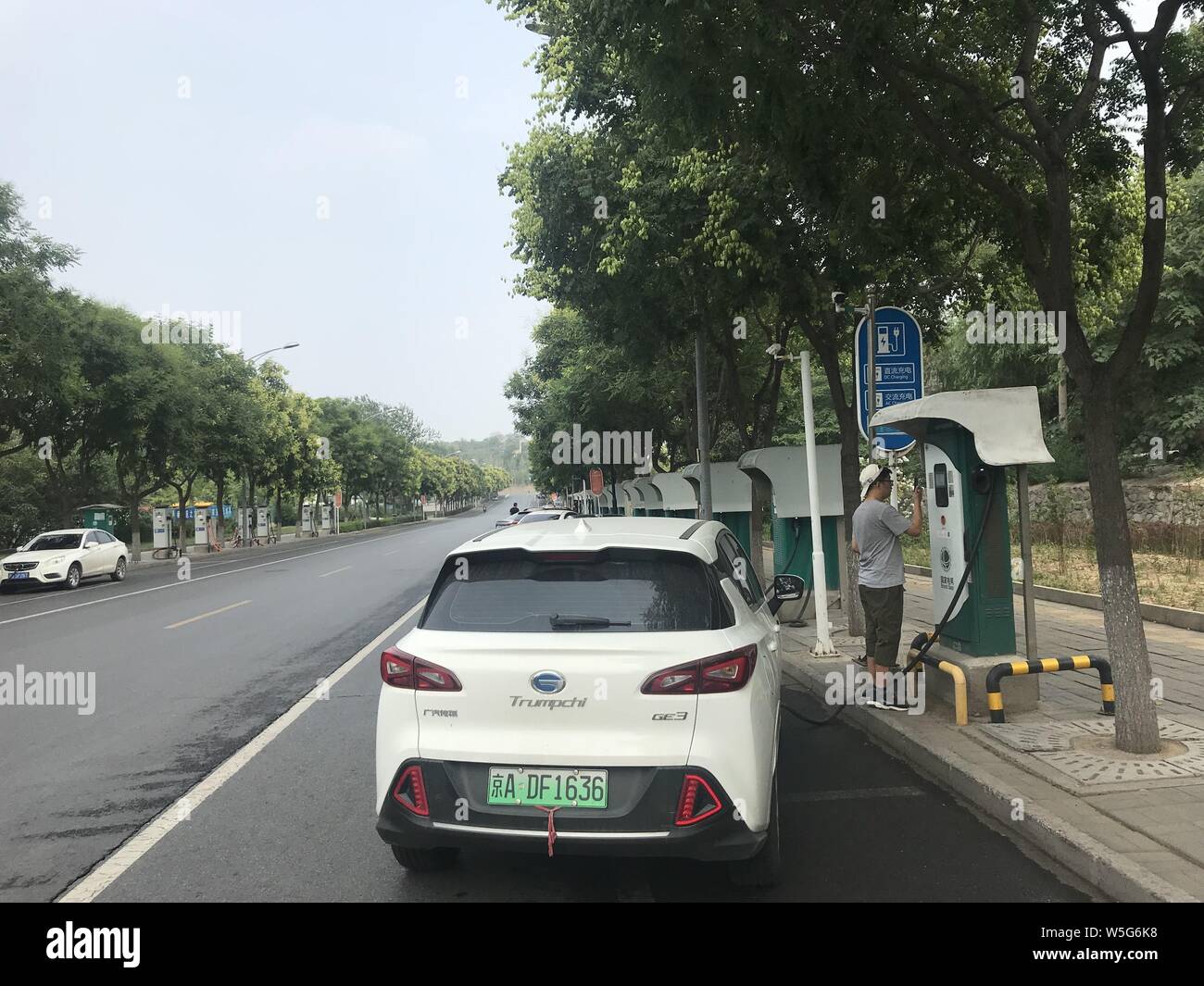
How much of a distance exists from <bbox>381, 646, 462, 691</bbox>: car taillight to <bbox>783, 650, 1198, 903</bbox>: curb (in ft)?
9.04

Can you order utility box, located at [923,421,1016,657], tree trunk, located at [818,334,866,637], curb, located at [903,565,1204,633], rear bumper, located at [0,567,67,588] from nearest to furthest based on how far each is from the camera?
1. utility box, located at [923,421,1016,657]
2. curb, located at [903,565,1204,633]
3. tree trunk, located at [818,334,866,637]
4. rear bumper, located at [0,567,67,588]

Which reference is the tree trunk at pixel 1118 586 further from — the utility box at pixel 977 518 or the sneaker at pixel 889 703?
the sneaker at pixel 889 703

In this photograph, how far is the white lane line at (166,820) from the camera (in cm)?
405

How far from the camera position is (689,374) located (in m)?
22.8

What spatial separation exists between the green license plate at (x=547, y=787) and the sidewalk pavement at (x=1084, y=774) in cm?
217

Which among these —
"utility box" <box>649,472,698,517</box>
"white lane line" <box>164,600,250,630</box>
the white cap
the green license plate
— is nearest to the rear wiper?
the green license plate

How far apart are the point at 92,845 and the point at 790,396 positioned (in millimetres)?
25670

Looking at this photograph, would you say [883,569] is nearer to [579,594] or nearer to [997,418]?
[997,418]

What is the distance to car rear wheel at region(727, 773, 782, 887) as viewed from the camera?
388 cm

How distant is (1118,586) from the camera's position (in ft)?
18.4
